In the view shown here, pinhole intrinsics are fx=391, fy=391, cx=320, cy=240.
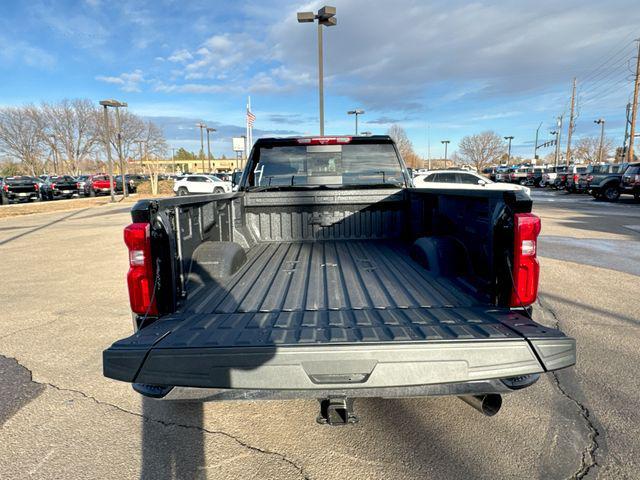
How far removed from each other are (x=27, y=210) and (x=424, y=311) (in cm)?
2486

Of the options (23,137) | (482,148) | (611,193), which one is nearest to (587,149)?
(482,148)

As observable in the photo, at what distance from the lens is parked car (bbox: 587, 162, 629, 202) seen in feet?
71.0

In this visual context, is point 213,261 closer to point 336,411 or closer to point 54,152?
point 336,411

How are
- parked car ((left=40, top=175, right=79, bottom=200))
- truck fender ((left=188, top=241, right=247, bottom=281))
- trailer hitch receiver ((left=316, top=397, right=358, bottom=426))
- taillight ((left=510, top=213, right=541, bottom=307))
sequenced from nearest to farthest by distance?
trailer hitch receiver ((left=316, top=397, right=358, bottom=426)) < taillight ((left=510, top=213, right=541, bottom=307)) < truck fender ((left=188, top=241, right=247, bottom=281)) < parked car ((left=40, top=175, right=79, bottom=200))

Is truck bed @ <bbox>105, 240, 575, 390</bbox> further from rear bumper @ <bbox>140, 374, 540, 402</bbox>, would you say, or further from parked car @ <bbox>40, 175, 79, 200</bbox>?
Result: parked car @ <bbox>40, 175, 79, 200</bbox>

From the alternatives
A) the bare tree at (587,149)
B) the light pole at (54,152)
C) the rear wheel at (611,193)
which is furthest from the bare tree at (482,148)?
the light pole at (54,152)

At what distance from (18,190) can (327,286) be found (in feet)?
110

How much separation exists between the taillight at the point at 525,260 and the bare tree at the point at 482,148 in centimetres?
8175

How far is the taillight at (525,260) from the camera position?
2189 millimetres

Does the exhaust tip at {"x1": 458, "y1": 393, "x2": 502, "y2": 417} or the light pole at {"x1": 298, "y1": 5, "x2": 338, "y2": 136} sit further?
the light pole at {"x1": 298, "y1": 5, "x2": 338, "y2": 136}

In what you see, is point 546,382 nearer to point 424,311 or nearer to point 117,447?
point 424,311

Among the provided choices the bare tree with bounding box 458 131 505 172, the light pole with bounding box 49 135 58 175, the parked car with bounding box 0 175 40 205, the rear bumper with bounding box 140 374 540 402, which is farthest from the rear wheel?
the light pole with bounding box 49 135 58 175

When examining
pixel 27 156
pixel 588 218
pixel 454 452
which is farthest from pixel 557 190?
pixel 27 156

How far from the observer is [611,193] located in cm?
2191
